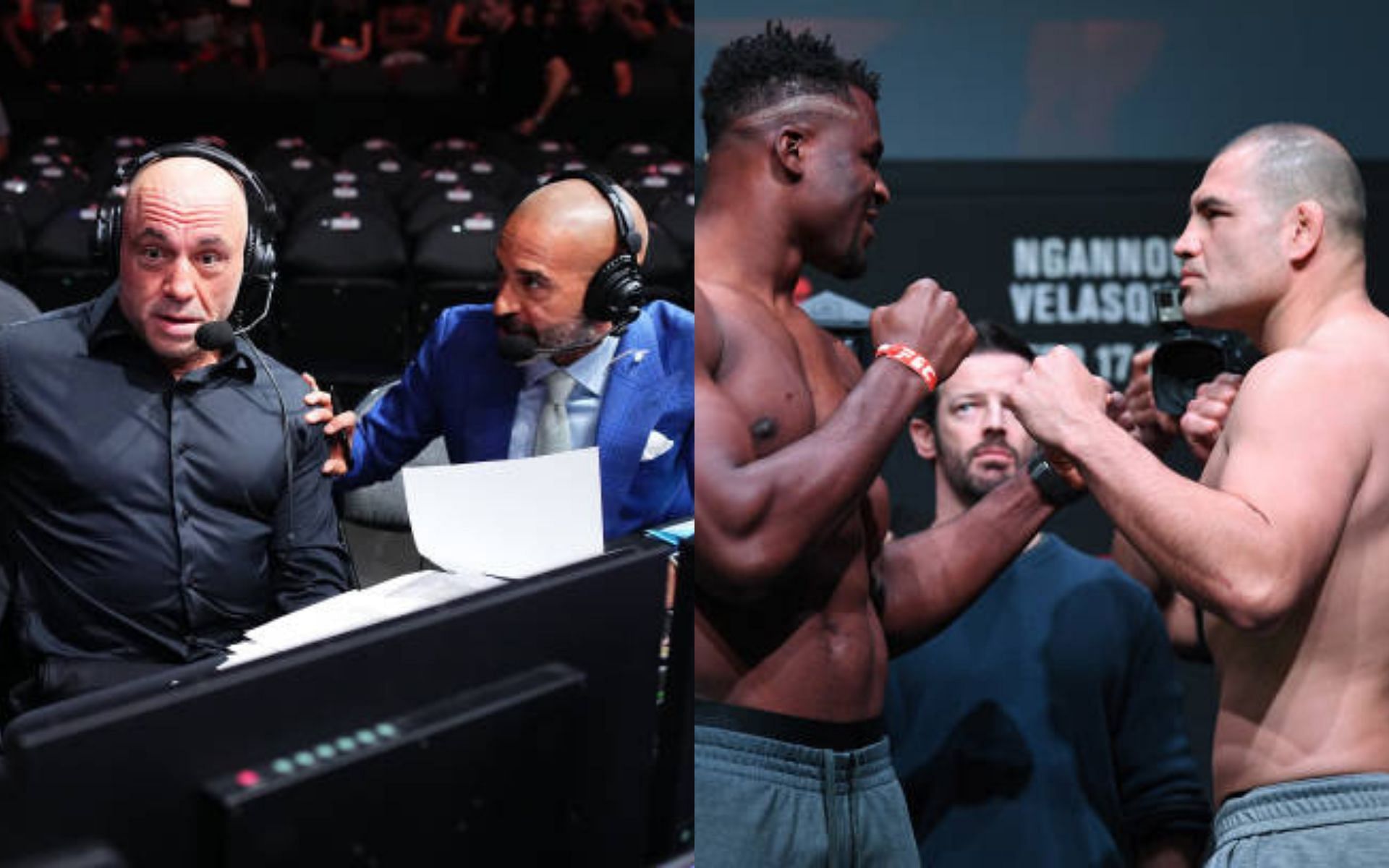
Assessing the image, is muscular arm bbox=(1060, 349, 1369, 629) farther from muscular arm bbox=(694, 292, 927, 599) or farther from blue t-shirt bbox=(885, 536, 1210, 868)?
blue t-shirt bbox=(885, 536, 1210, 868)

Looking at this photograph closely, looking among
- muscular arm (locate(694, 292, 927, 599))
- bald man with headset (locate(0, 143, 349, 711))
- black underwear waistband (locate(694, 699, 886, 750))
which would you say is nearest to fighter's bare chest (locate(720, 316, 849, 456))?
muscular arm (locate(694, 292, 927, 599))

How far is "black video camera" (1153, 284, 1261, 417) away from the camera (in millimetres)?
1984

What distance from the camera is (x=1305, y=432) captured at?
67.4 inches

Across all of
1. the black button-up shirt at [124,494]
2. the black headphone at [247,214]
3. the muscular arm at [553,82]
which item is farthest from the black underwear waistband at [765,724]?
the muscular arm at [553,82]

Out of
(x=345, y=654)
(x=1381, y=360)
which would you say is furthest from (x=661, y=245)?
(x=345, y=654)

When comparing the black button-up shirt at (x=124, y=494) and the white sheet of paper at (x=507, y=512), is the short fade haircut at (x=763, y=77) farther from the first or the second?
the black button-up shirt at (x=124, y=494)

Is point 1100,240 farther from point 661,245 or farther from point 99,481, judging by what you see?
point 99,481

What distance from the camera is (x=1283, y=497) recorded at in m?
1.67

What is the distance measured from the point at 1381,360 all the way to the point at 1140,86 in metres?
0.65

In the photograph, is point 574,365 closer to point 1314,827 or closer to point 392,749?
point 1314,827

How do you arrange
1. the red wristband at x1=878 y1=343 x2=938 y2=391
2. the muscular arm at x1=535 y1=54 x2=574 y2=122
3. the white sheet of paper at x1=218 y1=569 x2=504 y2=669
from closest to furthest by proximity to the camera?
the white sheet of paper at x1=218 y1=569 x2=504 y2=669
the red wristband at x1=878 y1=343 x2=938 y2=391
the muscular arm at x1=535 y1=54 x2=574 y2=122

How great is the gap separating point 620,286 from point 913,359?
2.85 ft

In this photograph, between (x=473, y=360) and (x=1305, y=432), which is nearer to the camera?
(x=1305, y=432)

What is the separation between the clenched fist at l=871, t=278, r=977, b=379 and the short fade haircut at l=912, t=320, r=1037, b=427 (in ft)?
1.64
